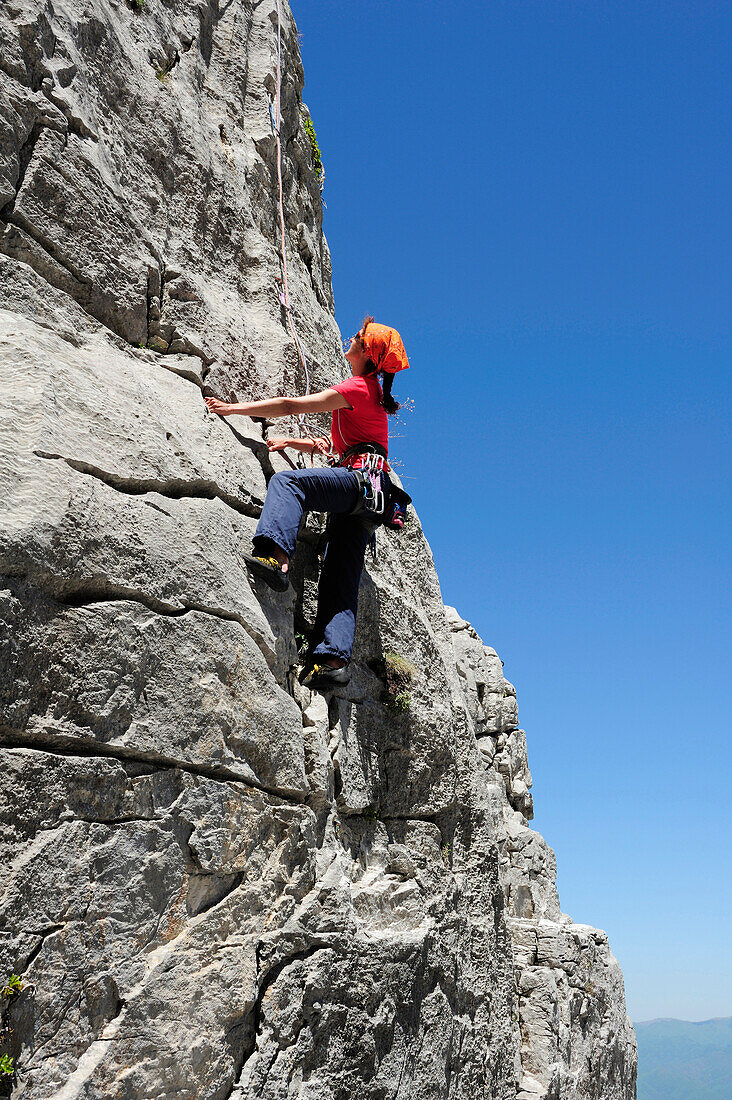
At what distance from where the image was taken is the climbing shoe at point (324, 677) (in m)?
8.01

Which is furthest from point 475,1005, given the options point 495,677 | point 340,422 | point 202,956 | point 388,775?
point 495,677

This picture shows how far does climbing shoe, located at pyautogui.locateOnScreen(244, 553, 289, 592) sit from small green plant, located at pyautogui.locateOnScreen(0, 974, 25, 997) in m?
3.49

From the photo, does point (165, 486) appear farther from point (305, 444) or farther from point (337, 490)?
point (305, 444)

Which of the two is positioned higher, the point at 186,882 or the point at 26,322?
the point at 26,322

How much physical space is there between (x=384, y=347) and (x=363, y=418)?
0.76 meters

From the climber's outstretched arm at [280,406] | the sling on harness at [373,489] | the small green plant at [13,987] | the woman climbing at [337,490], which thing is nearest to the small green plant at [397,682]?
the woman climbing at [337,490]

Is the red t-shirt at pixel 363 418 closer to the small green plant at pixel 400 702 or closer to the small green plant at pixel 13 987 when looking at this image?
the small green plant at pixel 400 702

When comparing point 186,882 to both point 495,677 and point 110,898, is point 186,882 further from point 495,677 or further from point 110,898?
point 495,677

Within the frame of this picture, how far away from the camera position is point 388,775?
910cm

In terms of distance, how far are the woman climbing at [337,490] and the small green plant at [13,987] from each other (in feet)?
11.5

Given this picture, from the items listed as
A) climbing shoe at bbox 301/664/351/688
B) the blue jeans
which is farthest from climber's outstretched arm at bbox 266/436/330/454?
climbing shoe at bbox 301/664/351/688

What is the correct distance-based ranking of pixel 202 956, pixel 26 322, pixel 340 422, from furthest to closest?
pixel 340 422
pixel 26 322
pixel 202 956

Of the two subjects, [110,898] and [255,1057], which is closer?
[110,898]

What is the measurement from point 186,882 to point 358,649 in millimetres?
3582
